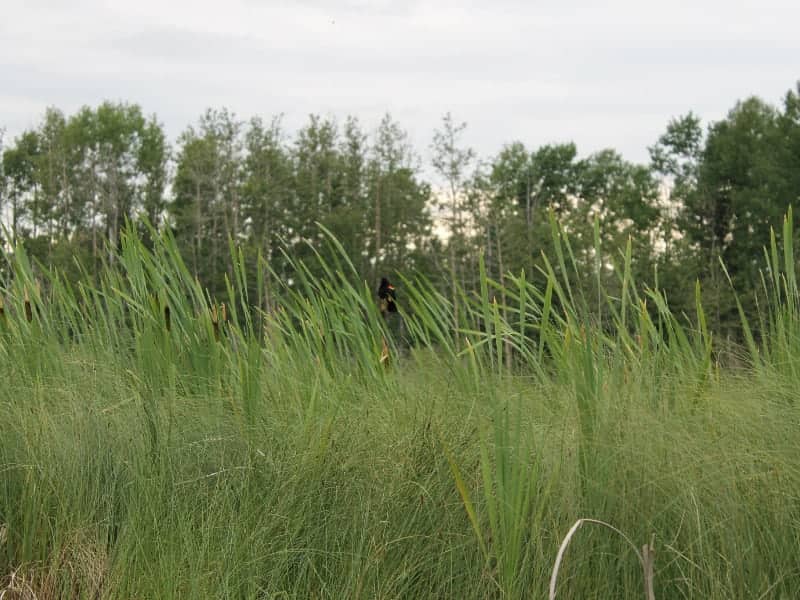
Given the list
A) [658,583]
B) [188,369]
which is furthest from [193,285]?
[658,583]

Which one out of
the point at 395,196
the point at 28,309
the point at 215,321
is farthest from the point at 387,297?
the point at 395,196

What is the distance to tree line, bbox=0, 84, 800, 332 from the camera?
1390 inches

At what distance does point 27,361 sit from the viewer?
3303mm

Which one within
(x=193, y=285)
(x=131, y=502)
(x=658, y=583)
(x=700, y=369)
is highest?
(x=193, y=285)

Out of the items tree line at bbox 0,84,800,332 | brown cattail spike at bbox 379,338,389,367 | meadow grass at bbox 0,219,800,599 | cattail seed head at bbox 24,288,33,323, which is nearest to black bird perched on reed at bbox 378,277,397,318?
brown cattail spike at bbox 379,338,389,367

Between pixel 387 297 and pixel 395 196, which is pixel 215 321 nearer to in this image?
pixel 387 297

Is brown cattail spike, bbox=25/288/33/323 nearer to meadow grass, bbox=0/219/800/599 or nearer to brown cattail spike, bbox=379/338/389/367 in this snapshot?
meadow grass, bbox=0/219/800/599

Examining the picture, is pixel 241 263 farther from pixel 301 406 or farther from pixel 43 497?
pixel 43 497

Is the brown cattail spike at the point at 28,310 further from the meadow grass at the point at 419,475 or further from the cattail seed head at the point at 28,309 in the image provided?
the meadow grass at the point at 419,475

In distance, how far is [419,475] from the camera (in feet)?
7.69

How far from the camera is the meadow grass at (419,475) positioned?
2.12m

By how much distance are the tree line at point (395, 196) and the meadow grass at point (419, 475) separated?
92.9ft

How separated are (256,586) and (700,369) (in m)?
1.39

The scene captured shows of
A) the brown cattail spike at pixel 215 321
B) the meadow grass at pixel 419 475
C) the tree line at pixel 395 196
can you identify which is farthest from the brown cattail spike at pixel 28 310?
the tree line at pixel 395 196
